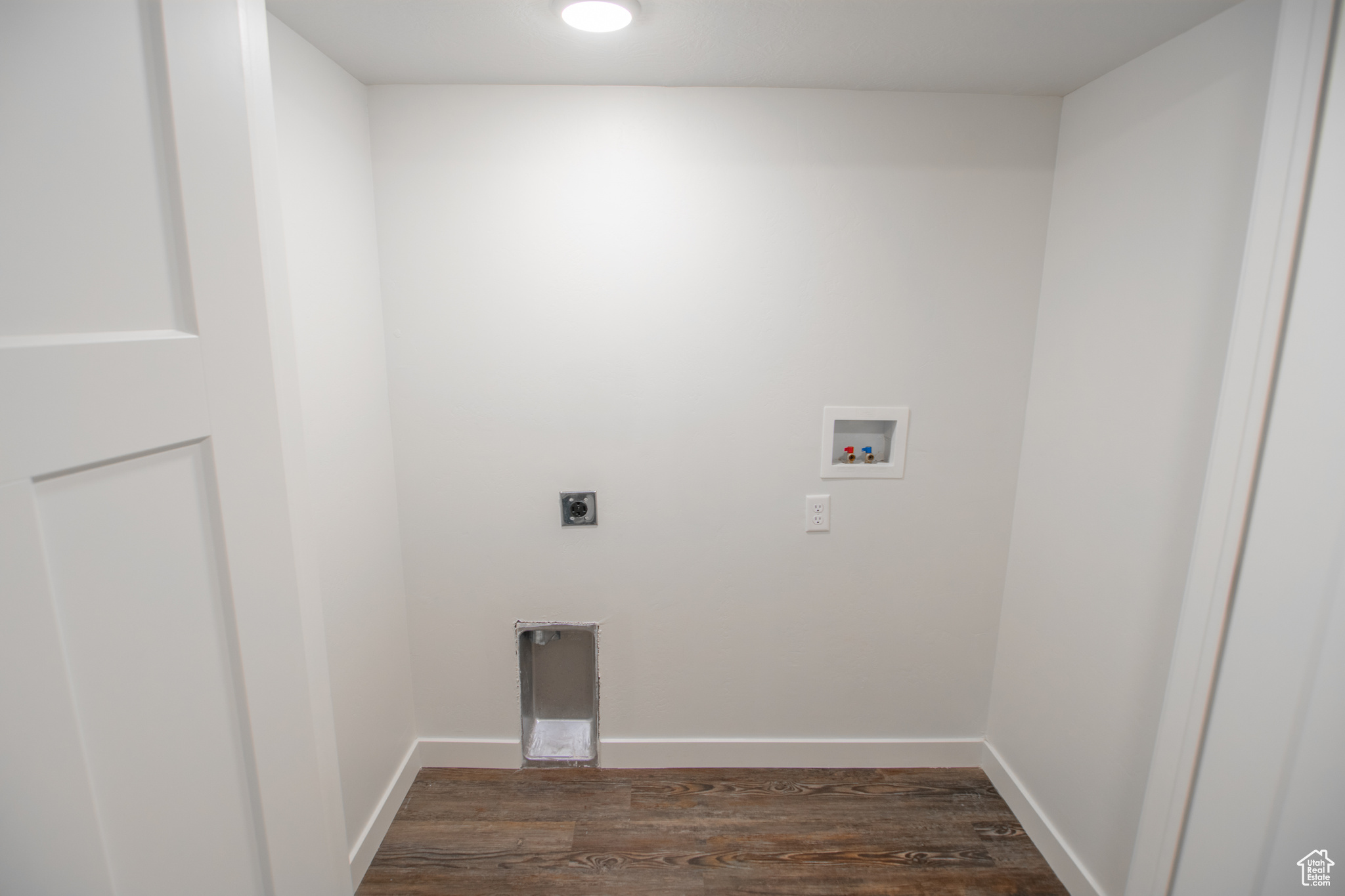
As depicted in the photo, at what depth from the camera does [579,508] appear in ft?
5.78

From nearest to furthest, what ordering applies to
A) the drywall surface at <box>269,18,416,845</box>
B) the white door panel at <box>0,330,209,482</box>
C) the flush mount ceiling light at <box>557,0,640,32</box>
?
the white door panel at <box>0,330,209,482</box>
the flush mount ceiling light at <box>557,0,640,32</box>
the drywall surface at <box>269,18,416,845</box>

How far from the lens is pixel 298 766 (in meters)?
0.83

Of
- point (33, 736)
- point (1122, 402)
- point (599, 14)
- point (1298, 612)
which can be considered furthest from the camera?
point (1122, 402)

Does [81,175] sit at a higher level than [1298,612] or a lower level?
higher

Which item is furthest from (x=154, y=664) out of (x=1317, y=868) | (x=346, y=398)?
(x=1317, y=868)

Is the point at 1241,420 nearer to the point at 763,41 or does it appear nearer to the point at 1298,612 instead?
the point at 1298,612

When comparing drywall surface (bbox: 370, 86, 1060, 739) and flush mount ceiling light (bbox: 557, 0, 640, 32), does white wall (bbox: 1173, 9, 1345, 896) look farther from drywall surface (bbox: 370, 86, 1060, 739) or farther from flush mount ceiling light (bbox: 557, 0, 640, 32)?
flush mount ceiling light (bbox: 557, 0, 640, 32)

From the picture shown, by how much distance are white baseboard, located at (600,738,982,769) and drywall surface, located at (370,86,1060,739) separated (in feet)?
0.12

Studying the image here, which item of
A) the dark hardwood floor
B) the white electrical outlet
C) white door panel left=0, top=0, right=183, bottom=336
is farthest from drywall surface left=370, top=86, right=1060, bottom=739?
white door panel left=0, top=0, right=183, bottom=336

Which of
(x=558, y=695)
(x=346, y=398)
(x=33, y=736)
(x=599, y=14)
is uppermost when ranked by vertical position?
(x=599, y=14)

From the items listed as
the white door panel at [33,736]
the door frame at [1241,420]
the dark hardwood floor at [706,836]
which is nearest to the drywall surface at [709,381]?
the dark hardwood floor at [706,836]

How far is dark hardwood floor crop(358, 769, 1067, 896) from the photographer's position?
1.55 m

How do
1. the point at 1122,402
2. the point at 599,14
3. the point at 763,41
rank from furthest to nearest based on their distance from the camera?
the point at 1122,402 → the point at 763,41 → the point at 599,14

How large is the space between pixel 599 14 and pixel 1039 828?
92.5 inches
